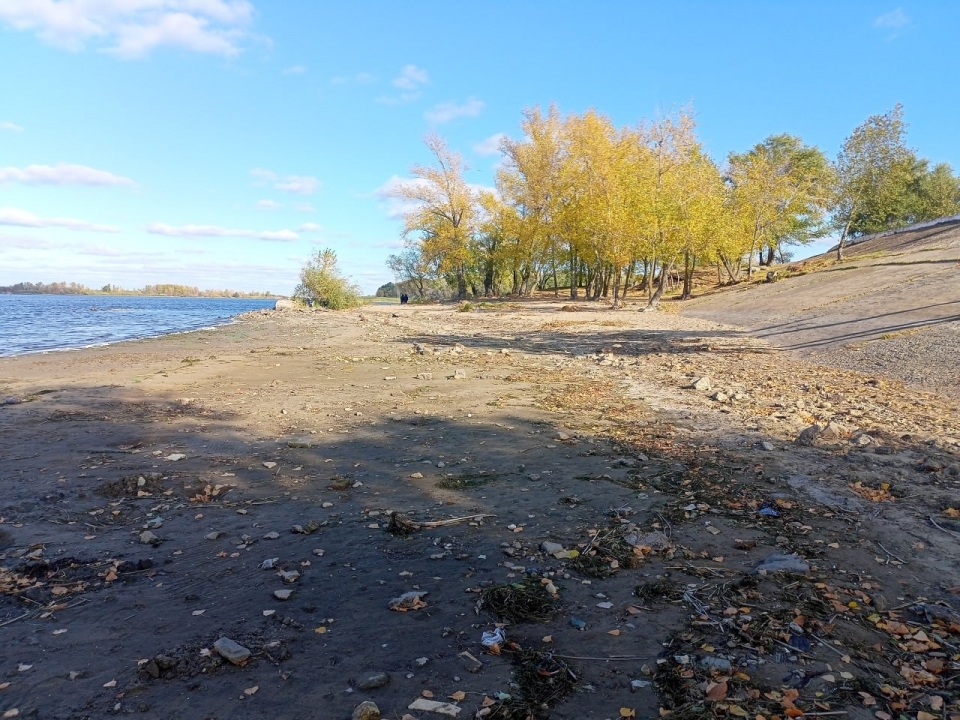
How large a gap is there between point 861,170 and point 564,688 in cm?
4012

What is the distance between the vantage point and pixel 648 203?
27156mm

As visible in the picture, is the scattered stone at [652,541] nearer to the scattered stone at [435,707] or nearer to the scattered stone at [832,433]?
the scattered stone at [435,707]

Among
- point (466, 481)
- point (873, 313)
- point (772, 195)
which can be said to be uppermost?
point (772, 195)

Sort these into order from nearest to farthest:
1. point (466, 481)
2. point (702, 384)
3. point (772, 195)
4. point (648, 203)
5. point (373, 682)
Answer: point (373, 682) → point (466, 481) → point (702, 384) → point (648, 203) → point (772, 195)

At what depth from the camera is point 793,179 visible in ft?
122

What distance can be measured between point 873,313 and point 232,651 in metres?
18.4

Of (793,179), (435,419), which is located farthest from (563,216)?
(435,419)

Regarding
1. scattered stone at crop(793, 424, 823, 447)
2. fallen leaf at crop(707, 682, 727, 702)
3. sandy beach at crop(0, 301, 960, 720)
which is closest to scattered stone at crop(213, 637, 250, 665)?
sandy beach at crop(0, 301, 960, 720)

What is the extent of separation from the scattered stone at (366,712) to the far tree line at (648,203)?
27.4m

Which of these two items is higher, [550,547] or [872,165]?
[872,165]

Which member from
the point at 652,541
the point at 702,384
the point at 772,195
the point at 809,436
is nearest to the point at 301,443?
the point at 652,541

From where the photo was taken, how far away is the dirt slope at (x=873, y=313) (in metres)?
11.0

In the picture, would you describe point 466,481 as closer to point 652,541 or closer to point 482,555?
point 482,555

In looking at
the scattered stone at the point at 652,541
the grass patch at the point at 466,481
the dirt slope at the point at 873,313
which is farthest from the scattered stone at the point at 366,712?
the dirt slope at the point at 873,313
